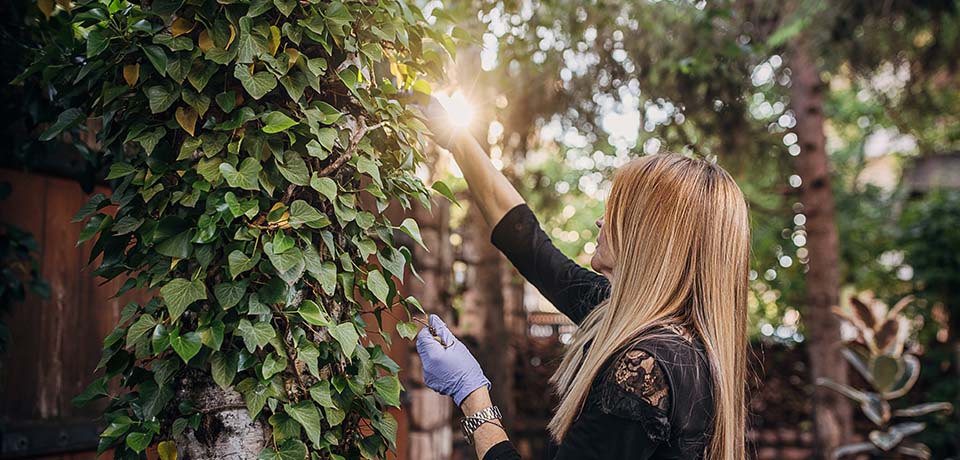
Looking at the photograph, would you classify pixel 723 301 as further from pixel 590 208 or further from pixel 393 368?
pixel 590 208

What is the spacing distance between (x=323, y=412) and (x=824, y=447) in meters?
5.26

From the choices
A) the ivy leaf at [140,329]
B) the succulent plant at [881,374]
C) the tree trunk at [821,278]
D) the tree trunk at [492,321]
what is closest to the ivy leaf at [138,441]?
the ivy leaf at [140,329]

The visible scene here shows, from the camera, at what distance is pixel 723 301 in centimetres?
180

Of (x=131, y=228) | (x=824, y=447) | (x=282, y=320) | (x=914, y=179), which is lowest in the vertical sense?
(x=824, y=447)

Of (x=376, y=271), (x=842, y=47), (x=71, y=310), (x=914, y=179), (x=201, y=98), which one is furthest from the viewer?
(x=914, y=179)

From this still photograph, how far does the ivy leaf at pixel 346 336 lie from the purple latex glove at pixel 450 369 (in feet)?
1.02

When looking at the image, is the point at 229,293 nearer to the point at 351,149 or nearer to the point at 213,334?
the point at 213,334

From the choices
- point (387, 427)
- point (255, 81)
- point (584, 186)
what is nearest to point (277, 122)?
point (255, 81)

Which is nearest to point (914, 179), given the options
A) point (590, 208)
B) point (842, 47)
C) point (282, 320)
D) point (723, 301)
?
point (590, 208)

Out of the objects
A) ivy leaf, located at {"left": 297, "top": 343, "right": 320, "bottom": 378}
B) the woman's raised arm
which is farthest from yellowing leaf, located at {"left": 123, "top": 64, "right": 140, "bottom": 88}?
the woman's raised arm

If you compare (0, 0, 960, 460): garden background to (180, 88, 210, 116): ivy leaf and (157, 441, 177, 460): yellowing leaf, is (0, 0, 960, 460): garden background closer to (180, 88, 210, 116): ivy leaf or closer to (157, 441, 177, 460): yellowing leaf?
(180, 88, 210, 116): ivy leaf

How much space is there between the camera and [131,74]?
1476 mm

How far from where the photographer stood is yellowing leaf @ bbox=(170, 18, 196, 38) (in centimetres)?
146

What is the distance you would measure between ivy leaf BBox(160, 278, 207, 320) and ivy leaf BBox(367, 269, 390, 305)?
0.33m
